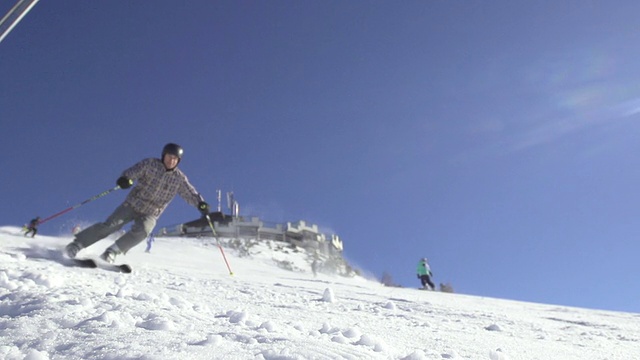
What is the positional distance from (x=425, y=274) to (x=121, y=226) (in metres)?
14.8

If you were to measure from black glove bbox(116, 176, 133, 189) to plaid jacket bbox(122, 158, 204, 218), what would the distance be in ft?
0.35

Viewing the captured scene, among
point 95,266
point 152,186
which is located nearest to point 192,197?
point 152,186

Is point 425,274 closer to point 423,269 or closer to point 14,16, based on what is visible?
point 423,269

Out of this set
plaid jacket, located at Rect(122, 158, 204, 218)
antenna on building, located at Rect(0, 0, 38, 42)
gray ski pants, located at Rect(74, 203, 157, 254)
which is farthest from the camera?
plaid jacket, located at Rect(122, 158, 204, 218)

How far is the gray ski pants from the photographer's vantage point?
6.37m

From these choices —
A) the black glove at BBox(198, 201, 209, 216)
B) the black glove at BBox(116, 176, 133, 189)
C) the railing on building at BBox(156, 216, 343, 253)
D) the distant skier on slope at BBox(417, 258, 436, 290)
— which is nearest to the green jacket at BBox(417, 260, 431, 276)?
the distant skier on slope at BBox(417, 258, 436, 290)

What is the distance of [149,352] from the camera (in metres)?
1.56

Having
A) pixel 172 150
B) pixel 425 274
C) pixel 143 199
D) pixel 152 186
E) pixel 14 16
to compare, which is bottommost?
pixel 14 16

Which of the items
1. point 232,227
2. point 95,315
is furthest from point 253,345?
point 232,227

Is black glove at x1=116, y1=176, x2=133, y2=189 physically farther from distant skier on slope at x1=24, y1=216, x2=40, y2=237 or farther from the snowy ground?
distant skier on slope at x1=24, y1=216, x2=40, y2=237

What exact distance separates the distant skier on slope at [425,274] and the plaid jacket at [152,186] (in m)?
14.3

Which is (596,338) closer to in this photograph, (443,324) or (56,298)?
(443,324)

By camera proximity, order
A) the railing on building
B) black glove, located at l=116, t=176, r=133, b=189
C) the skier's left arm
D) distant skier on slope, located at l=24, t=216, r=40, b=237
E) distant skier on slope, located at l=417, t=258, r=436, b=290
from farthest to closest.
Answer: the railing on building, distant skier on slope, located at l=417, t=258, r=436, b=290, distant skier on slope, located at l=24, t=216, r=40, b=237, the skier's left arm, black glove, located at l=116, t=176, r=133, b=189

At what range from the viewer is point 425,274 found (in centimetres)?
1931
